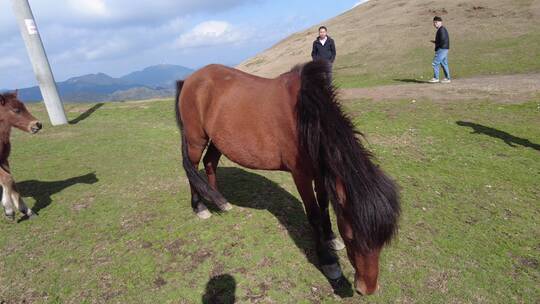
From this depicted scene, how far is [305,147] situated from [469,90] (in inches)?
380

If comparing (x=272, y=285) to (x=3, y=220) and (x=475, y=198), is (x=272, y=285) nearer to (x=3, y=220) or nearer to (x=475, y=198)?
(x=475, y=198)

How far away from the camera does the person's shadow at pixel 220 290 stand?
9.85 ft

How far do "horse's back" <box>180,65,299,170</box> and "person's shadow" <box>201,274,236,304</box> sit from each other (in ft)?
4.10

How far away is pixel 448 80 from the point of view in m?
11.9

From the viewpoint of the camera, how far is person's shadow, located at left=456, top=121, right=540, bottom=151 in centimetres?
607

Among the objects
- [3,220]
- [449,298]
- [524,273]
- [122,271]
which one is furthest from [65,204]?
[524,273]

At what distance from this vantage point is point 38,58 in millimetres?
10023

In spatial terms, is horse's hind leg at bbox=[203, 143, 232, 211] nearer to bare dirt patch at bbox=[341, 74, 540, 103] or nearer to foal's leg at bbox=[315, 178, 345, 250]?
foal's leg at bbox=[315, 178, 345, 250]

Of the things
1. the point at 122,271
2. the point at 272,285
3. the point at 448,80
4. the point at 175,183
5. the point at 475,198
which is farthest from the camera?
the point at 448,80

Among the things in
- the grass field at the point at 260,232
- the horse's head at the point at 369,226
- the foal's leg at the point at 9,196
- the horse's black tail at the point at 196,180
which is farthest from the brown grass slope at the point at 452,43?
the foal's leg at the point at 9,196

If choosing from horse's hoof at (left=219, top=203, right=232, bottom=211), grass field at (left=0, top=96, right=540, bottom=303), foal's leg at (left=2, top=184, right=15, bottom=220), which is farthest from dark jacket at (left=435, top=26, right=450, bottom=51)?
foal's leg at (left=2, top=184, right=15, bottom=220)

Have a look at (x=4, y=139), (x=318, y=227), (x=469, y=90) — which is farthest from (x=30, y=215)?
(x=469, y=90)

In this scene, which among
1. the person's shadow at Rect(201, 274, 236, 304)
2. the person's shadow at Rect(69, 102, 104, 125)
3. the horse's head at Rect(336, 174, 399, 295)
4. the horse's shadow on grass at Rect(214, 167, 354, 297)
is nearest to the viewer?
the horse's head at Rect(336, 174, 399, 295)

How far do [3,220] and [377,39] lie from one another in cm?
2481
